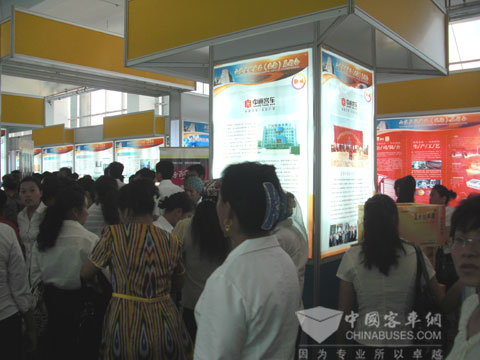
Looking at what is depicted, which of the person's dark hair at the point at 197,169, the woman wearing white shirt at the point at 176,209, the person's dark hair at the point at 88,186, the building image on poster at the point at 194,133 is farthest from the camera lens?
the building image on poster at the point at 194,133

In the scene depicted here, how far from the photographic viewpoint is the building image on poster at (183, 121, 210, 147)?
28.6 ft

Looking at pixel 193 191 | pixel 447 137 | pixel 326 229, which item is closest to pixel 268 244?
pixel 326 229

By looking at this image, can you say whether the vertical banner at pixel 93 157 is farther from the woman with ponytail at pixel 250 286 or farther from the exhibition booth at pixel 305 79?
the woman with ponytail at pixel 250 286

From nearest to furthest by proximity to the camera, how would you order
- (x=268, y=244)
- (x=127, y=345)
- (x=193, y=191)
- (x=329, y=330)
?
(x=268, y=244), (x=127, y=345), (x=329, y=330), (x=193, y=191)

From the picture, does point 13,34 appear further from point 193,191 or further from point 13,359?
point 13,359

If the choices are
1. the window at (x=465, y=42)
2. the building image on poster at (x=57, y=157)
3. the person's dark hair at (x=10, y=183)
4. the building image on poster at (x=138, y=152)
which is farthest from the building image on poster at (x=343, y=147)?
the building image on poster at (x=57, y=157)

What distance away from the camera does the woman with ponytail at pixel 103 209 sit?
342 cm

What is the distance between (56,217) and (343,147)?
204 cm

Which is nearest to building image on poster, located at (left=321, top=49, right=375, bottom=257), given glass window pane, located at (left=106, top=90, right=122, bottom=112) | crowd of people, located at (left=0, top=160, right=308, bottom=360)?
crowd of people, located at (left=0, top=160, right=308, bottom=360)

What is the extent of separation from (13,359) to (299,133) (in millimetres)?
2235

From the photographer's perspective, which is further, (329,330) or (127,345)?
(329,330)

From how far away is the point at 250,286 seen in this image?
1103mm

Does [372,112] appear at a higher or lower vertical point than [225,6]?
lower

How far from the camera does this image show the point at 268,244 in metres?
1.22
